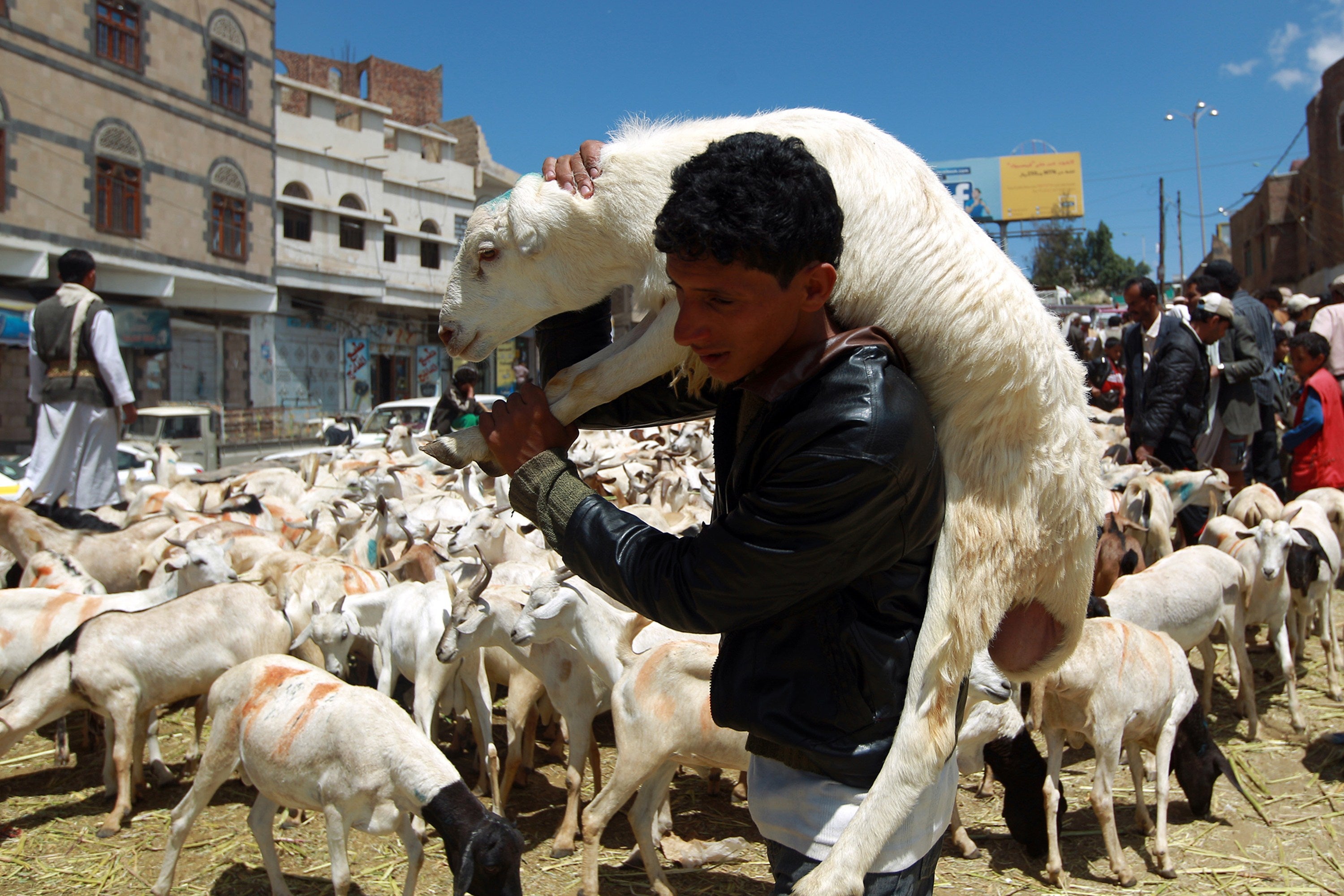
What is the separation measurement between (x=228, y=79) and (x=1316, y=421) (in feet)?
86.8

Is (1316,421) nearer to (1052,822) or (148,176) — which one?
(1052,822)

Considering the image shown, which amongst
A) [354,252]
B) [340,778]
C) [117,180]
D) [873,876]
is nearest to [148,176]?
[117,180]

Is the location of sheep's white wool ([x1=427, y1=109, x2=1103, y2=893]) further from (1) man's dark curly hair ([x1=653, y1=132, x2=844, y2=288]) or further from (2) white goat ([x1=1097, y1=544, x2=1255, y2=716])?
(2) white goat ([x1=1097, y1=544, x2=1255, y2=716])

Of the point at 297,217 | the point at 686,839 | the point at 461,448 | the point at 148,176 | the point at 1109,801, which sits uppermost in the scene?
the point at 297,217

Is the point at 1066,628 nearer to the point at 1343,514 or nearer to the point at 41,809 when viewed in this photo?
the point at 41,809

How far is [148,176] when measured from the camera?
72.9 ft

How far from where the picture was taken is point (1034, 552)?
5.30 ft

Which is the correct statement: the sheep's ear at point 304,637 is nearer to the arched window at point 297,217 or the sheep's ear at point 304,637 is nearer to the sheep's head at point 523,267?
the sheep's head at point 523,267

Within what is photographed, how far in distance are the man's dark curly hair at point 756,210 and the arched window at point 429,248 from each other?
32406 mm

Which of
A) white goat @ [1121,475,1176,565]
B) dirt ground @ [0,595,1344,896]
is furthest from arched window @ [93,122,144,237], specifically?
white goat @ [1121,475,1176,565]

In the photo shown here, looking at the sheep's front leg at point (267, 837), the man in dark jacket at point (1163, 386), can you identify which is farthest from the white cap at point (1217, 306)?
the sheep's front leg at point (267, 837)

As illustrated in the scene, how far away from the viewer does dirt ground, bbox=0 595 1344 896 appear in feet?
13.2

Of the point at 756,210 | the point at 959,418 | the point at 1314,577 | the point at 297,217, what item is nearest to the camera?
the point at 756,210

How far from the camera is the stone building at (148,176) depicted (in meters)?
19.2
